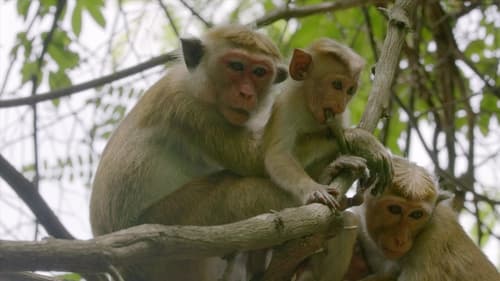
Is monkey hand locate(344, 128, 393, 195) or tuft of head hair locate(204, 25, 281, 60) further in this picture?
tuft of head hair locate(204, 25, 281, 60)

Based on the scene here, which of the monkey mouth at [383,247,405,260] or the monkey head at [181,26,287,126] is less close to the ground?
the monkey head at [181,26,287,126]

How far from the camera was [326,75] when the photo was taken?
5879 millimetres

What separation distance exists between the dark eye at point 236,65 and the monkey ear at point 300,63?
0.39m

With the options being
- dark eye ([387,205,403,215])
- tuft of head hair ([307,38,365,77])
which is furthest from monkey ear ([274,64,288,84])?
dark eye ([387,205,403,215])

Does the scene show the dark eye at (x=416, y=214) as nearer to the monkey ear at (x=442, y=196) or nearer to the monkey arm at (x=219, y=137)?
the monkey ear at (x=442, y=196)

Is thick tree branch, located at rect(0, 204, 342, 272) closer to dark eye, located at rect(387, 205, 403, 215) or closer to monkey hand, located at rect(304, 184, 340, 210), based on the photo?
monkey hand, located at rect(304, 184, 340, 210)

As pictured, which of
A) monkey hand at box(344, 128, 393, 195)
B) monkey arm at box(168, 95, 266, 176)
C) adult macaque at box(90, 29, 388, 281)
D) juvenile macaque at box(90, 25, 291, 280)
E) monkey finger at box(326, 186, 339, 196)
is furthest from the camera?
monkey arm at box(168, 95, 266, 176)

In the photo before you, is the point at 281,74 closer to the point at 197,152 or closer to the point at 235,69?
the point at 235,69

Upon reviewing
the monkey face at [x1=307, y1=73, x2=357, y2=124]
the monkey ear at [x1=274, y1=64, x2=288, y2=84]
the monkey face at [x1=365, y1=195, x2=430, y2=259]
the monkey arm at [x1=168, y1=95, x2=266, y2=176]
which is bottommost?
the monkey face at [x1=365, y1=195, x2=430, y2=259]

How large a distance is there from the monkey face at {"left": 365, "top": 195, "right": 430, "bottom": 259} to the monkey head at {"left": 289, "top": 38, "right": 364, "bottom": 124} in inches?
32.4

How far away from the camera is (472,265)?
596 centimetres

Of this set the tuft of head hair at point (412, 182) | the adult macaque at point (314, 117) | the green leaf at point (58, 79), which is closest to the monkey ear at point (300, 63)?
the adult macaque at point (314, 117)

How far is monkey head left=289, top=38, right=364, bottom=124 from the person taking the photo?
5.82m

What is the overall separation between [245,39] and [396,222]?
6.08ft
